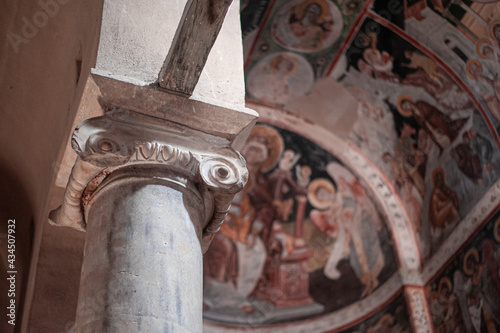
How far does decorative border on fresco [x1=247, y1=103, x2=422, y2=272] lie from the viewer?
815cm

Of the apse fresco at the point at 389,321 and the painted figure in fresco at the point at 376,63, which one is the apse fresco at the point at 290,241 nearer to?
the apse fresco at the point at 389,321

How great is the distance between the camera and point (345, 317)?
8.45 m

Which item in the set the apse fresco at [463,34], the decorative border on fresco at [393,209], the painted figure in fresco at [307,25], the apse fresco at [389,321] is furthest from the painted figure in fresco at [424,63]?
the apse fresco at [389,321]

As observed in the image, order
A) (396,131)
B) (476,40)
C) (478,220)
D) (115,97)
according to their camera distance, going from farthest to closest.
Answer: (396,131), (478,220), (476,40), (115,97)

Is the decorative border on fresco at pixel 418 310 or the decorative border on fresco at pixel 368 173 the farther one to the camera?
the decorative border on fresco at pixel 368 173

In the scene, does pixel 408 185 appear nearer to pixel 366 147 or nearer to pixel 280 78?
pixel 366 147

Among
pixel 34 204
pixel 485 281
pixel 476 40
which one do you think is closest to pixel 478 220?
pixel 485 281

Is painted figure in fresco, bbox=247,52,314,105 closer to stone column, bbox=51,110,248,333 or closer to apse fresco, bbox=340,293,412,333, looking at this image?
apse fresco, bbox=340,293,412,333

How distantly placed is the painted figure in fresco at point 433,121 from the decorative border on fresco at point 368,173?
98 centimetres

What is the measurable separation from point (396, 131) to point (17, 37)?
5333mm

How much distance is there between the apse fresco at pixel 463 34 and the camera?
633 centimetres

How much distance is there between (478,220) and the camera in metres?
6.91

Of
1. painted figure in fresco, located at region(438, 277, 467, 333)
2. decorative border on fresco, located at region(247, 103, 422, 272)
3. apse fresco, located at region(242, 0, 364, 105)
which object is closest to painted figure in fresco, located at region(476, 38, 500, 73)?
apse fresco, located at region(242, 0, 364, 105)

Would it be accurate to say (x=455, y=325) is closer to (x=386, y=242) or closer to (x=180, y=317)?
(x=386, y=242)
